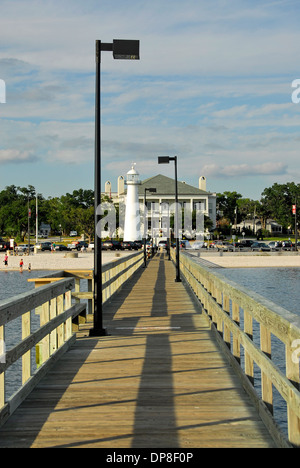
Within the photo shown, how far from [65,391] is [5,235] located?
151324 mm

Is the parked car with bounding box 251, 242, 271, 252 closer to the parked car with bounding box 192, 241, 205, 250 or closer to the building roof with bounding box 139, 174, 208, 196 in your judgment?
the parked car with bounding box 192, 241, 205, 250

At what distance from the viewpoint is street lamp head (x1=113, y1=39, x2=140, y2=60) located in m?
11.7

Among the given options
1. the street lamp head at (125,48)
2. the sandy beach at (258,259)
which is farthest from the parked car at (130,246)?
the street lamp head at (125,48)

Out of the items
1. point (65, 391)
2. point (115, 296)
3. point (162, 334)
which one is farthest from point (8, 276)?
point (65, 391)

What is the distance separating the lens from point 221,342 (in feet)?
30.0

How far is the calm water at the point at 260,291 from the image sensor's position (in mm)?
13383

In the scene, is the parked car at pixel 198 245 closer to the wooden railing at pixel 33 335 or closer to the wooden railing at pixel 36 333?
the wooden railing at pixel 36 333

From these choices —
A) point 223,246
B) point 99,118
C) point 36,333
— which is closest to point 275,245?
point 223,246

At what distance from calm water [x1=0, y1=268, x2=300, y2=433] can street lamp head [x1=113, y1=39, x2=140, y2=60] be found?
735 cm

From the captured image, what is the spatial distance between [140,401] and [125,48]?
25.4ft

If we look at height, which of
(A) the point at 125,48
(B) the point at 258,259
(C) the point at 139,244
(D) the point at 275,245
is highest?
(A) the point at 125,48

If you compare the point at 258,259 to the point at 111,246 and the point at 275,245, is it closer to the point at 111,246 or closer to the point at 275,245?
the point at 275,245

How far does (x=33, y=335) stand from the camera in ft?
21.4

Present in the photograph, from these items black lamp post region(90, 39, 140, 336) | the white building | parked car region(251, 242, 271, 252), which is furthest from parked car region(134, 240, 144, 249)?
black lamp post region(90, 39, 140, 336)
